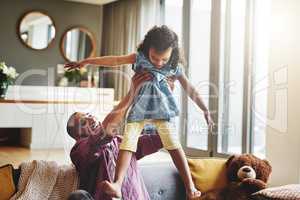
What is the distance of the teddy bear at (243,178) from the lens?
2.25 meters

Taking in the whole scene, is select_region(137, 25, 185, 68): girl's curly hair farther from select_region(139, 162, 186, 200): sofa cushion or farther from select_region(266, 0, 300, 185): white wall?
select_region(266, 0, 300, 185): white wall

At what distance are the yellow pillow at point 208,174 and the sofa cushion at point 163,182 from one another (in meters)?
0.12

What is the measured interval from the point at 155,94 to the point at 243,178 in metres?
0.81

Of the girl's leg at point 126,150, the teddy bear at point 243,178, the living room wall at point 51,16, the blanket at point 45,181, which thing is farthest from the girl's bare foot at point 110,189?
the living room wall at point 51,16

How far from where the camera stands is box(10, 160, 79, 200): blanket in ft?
6.06

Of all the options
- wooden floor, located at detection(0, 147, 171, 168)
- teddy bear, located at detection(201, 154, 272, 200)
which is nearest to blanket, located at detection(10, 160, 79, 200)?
teddy bear, located at detection(201, 154, 272, 200)

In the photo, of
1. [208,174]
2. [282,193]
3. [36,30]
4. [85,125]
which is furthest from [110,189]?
[36,30]

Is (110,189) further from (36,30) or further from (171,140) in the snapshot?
(36,30)

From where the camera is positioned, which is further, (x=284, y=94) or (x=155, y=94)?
(x=284, y=94)

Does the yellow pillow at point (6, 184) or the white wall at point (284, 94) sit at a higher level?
the white wall at point (284, 94)

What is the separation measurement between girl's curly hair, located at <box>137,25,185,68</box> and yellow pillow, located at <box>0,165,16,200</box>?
0.88m

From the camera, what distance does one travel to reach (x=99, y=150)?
1.90 metres

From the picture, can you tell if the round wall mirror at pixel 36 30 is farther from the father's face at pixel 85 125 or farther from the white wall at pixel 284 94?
the father's face at pixel 85 125

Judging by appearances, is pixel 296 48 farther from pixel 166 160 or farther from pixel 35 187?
pixel 35 187
